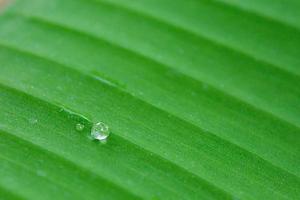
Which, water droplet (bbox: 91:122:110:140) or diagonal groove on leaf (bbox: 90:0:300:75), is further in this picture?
diagonal groove on leaf (bbox: 90:0:300:75)

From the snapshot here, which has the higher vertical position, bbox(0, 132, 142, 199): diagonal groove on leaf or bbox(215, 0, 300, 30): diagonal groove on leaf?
bbox(215, 0, 300, 30): diagonal groove on leaf

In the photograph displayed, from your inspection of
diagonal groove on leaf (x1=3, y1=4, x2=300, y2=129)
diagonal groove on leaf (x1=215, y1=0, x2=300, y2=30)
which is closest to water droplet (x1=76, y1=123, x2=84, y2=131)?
diagonal groove on leaf (x1=3, y1=4, x2=300, y2=129)

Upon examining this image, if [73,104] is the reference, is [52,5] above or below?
above

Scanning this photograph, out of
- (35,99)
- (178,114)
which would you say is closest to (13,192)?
(35,99)

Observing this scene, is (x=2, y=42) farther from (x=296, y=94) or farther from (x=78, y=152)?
(x=296, y=94)

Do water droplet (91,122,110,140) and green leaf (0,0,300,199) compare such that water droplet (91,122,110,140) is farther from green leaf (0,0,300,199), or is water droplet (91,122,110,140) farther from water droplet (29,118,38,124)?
water droplet (29,118,38,124)

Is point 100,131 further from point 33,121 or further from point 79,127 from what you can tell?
point 33,121

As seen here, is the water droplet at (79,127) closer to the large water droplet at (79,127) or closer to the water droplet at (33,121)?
the large water droplet at (79,127)
